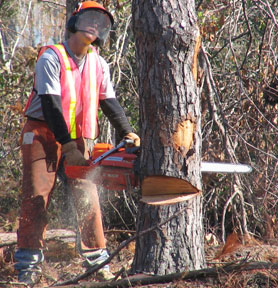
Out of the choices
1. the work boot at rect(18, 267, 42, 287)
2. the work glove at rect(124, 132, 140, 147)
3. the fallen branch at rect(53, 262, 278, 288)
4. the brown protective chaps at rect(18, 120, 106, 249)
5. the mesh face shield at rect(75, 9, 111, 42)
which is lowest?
the work boot at rect(18, 267, 42, 287)

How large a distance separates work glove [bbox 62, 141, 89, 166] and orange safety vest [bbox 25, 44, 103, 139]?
26 cm

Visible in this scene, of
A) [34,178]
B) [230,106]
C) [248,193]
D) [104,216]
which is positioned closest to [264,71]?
[230,106]

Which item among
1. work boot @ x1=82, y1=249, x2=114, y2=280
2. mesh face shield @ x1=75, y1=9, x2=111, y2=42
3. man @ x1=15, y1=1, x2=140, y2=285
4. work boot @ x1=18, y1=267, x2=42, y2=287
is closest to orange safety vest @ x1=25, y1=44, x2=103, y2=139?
man @ x1=15, y1=1, x2=140, y2=285

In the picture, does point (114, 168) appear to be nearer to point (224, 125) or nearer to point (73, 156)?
point (73, 156)

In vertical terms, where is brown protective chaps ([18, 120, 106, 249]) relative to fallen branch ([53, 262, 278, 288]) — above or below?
above

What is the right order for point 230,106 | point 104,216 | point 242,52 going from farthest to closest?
point 242,52, point 104,216, point 230,106

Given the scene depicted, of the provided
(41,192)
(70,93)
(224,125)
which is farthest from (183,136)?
(224,125)

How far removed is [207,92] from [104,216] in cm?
192

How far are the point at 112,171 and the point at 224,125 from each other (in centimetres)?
158

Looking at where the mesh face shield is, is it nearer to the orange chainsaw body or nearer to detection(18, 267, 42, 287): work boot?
the orange chainsaw body

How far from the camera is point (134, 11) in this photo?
2.85 metres

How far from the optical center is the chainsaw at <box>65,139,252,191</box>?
298 cm

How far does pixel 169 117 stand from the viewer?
280cm

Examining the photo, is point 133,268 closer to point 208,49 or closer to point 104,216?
point 104,216
